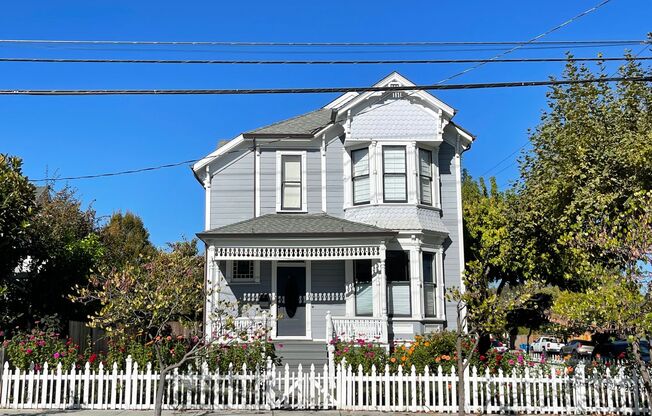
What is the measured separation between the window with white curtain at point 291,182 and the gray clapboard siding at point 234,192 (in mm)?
1003

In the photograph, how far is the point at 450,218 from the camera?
18.6 meters

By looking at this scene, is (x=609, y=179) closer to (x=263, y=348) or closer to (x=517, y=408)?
(x=517, y=408)

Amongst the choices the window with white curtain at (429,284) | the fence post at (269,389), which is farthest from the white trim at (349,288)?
the fence post at (269,389)

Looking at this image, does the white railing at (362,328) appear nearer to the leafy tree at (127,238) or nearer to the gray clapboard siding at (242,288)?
the gray clapboard siding at (242,288)

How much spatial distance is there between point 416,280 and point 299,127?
6.60 metres

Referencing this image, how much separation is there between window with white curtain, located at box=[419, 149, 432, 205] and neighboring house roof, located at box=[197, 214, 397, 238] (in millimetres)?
2151

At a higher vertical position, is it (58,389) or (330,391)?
(58,389)

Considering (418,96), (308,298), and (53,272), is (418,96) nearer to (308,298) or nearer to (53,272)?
(308,298)

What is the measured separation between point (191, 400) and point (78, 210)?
13721 mm

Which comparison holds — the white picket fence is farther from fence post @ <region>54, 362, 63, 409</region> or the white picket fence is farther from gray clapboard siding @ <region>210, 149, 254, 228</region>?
gray clapboard siding @ <region>210, 149, 254, 228</region>

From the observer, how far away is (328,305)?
57.8ft

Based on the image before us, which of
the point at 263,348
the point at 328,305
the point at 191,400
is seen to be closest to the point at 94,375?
the point at 191,400

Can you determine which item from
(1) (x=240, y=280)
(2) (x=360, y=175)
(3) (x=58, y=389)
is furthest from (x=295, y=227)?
(3) (x=58, y=389)

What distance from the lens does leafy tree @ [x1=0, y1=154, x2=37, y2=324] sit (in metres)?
13.6
